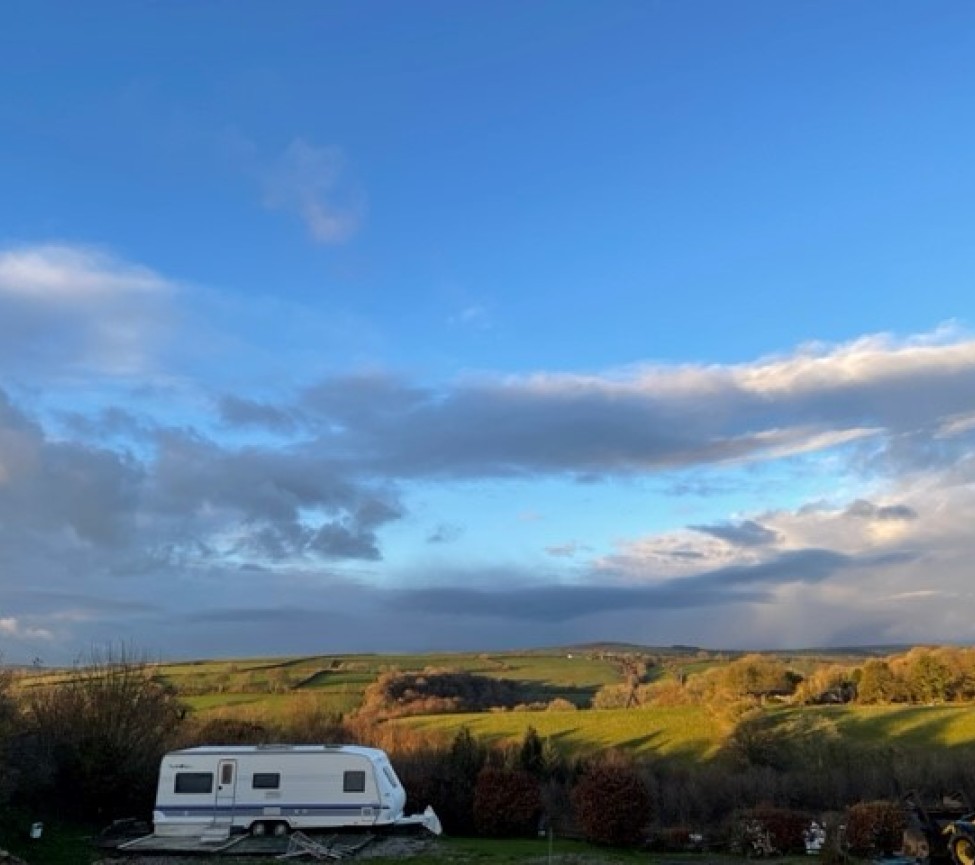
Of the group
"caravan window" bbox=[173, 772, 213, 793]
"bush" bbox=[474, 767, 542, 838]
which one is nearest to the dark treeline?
"bush" bbox=[474, 767, 542, 838]

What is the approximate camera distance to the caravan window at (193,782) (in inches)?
1190

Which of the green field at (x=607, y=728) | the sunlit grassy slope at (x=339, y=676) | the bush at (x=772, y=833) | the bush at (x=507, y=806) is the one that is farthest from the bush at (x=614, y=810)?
the sunlit grassy slope at (x=339, y=676)

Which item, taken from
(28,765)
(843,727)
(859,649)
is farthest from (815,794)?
(859,649)

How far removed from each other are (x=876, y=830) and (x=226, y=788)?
18509 mm

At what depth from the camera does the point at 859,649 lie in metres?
151

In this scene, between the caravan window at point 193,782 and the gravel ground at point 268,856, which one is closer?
the gravel ground at point 268,856

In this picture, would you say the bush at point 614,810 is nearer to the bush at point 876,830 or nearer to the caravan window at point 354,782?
the bush at point 876,830

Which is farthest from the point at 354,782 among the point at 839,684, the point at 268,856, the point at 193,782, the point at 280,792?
the point at 839,684

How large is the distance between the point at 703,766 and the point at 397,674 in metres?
32.0

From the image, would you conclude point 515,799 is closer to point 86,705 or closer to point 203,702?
point 86,705

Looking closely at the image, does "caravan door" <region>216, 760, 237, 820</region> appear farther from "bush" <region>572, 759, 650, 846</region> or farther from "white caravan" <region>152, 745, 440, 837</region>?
"bush" <region>572, 759, 650, 846</region>

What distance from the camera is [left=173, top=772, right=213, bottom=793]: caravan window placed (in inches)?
1190

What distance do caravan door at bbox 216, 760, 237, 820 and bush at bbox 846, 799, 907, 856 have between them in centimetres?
1729

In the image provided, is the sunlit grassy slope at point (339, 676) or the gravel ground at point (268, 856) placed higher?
the sunlit grassy slope at point (339, 676)
